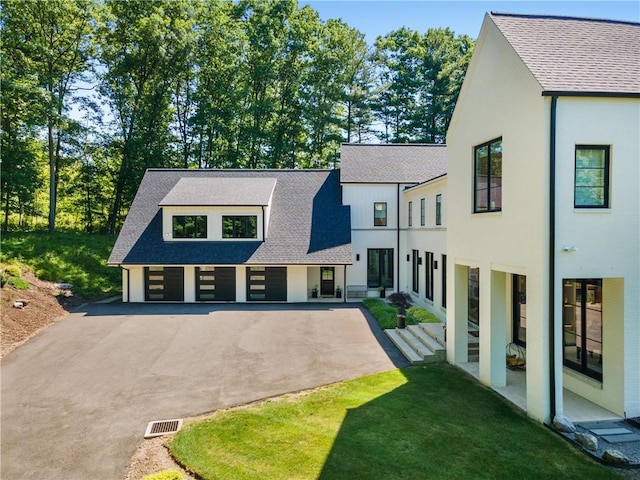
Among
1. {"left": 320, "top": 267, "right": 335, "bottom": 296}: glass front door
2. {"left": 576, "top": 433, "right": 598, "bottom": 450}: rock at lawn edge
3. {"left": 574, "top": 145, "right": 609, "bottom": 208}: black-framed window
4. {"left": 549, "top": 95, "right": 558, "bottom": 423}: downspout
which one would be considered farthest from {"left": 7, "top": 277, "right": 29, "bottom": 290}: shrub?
{"left": 574, "top": 145, "right": 609, "bottom": 208}: black-framed window

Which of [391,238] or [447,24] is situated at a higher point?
[447,24]

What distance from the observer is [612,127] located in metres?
7.18

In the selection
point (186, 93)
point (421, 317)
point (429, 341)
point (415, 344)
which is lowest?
point (415, 344)

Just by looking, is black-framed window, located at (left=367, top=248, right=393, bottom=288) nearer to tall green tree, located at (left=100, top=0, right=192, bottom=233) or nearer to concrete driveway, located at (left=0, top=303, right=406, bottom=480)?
concrete driveway, located at (left=0, top=303, right=406, bottom=480)

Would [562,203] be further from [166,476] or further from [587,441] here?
[166,476]

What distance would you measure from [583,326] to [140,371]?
36.2 ft

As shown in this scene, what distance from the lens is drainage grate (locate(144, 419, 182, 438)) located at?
740 centimetres

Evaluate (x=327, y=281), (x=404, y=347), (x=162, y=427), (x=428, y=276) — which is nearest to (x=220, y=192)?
(x=327, y=281)

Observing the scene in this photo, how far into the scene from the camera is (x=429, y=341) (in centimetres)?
1208

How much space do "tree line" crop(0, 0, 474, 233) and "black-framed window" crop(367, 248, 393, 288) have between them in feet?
51.4

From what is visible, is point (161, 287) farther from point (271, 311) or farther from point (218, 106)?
point (218, 106)

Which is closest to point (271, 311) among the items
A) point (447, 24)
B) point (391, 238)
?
point (391, 238)

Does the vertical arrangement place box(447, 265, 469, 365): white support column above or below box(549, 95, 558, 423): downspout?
below

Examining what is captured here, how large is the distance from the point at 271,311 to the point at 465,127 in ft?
38.8
